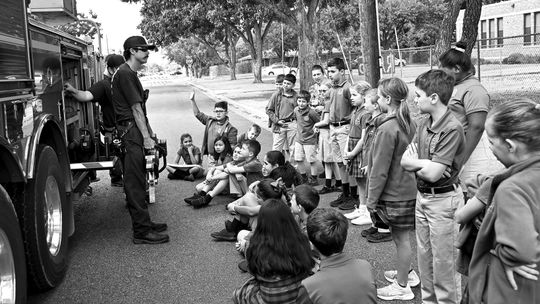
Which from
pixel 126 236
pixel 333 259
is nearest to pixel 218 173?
pixel 126 236

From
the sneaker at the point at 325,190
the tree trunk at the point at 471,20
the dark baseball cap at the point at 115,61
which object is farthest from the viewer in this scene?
the tree trunk at the point at 471,20

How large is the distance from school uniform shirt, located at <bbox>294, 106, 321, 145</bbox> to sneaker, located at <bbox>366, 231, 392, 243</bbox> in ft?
8.97

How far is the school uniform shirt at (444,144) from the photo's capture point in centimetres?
368

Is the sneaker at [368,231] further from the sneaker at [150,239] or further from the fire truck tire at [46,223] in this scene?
the fire truck tire at [46,223]

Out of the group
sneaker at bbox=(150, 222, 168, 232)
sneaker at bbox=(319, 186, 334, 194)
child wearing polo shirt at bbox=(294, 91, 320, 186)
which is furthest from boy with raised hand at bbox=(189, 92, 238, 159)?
sneaker at bbox=(150, 222, 168, 232)

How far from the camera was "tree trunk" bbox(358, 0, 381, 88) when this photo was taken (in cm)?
1093

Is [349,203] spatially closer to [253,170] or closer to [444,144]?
[253,170]

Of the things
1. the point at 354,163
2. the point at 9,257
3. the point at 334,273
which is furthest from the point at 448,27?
the point at 9,257

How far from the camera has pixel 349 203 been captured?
7.25 metres

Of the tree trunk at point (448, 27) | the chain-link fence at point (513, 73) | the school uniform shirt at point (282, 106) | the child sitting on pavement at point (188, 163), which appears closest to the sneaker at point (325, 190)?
the school uniform shirt at point (282, 106)

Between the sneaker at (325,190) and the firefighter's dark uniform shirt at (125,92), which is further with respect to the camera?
the sneaker at (325,190)

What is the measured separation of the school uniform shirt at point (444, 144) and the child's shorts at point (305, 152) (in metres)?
4.62

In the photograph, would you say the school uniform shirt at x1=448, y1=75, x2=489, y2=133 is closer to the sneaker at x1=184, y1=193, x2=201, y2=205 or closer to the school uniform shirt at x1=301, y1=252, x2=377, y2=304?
the school uniform shirt at x1=301, y1=252, x2=377, y2=304

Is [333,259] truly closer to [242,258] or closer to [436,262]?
[436,262]
